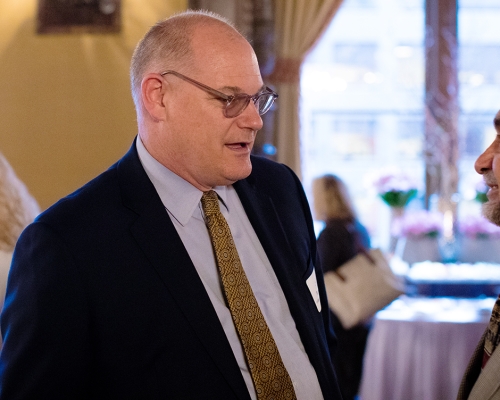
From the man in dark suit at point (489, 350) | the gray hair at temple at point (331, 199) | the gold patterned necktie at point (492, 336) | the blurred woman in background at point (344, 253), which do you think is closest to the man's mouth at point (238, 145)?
the man in dark suit at point (489, 350)

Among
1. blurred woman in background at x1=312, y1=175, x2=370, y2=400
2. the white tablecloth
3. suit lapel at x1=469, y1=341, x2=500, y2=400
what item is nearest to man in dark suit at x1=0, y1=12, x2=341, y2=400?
suit lapel at x1=469, y1=341, x2=500, y2=400

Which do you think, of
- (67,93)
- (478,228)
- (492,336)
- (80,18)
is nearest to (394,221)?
(478,228)

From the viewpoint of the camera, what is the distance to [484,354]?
1514mm

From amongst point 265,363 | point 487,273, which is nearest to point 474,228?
point 487,273

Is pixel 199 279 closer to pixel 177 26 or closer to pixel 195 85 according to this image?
pixel 195 85

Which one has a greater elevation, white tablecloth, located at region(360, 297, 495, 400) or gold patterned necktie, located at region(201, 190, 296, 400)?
gold patterned necktie, located at region(201, 190, 296, 400)

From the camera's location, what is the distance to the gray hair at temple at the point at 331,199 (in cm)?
348

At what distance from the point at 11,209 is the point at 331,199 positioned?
6.47ft

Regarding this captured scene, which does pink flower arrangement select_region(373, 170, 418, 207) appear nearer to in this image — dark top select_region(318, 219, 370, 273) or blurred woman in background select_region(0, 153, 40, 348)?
dark top select_region(318, 219, 370, 273)

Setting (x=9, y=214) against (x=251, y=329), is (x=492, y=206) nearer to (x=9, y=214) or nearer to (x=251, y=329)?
(x=251, y=329)

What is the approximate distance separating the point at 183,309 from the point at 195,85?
534 millimetres

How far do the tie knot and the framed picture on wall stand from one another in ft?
9.42

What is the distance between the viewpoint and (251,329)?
138cm

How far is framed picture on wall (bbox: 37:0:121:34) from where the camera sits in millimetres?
4023
